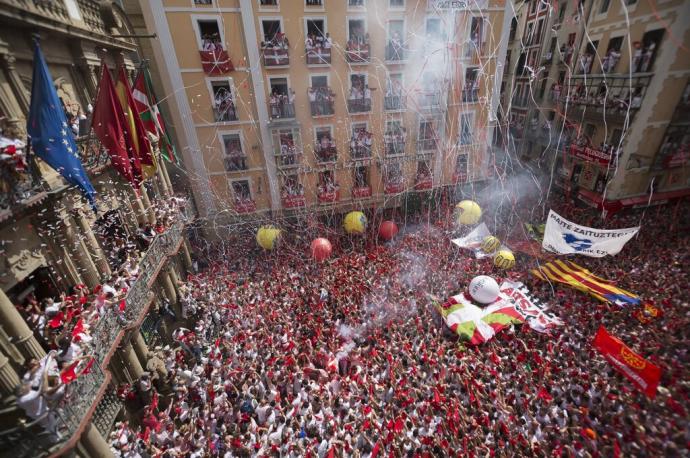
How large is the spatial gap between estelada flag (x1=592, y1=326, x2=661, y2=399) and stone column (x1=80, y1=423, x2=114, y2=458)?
1378 centimetres

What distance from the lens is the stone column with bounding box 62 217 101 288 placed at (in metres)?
9.06

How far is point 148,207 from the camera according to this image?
14180 millimetres

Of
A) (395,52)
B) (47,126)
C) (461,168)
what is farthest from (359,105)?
(47,126)

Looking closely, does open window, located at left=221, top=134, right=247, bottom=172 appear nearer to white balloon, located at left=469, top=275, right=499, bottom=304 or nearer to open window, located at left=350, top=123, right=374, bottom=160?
open window, located at left=350, top=123, right=374, bottom=160

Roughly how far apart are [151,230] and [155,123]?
4.35m

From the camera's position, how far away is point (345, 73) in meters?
17.7

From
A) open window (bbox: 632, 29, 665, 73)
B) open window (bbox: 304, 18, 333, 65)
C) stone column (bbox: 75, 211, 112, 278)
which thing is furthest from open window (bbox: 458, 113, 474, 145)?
stone column (bbox: 75, 211, 112, 278)

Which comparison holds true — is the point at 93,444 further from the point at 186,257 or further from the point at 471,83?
the point at 471,83

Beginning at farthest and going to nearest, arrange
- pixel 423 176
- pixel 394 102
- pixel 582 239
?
pixel 423 176, pixel 394 102, pixel 582 239

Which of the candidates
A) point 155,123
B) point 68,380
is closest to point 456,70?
point 155,123

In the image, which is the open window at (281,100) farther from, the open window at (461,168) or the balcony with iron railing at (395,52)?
the open window at (461,168)

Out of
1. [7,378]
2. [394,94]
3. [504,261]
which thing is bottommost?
[504,261]

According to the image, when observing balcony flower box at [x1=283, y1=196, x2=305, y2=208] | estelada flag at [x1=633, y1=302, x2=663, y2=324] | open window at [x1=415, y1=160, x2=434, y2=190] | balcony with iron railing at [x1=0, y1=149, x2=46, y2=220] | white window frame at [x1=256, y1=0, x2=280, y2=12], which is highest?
white window frame at [x1=256, y1=0, x2=280, y2=12]

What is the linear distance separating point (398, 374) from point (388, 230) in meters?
10.0
